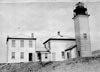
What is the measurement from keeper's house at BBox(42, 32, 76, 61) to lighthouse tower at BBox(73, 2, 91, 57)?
5.30ft

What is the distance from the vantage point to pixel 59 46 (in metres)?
30.3

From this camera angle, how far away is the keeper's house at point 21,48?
1124 inches

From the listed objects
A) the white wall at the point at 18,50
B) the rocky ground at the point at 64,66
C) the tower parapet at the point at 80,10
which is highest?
the tower parapet at the point at 80,10

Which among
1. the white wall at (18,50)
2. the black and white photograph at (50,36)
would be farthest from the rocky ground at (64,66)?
the white wall at (18,50)

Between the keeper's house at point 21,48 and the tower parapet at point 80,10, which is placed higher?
the tower parapet at point 80,10

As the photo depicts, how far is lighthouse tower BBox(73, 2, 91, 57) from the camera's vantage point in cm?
2831

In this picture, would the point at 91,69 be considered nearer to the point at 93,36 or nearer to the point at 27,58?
the point at 93,36

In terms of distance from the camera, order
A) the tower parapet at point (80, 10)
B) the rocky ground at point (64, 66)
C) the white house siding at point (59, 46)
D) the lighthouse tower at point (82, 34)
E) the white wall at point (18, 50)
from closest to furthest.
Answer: the rocky ground at point (64, 66) < the lighthouse tower at point (82, 34) < the white wall at point (18, 50) < the tower parapet at point (80, 10) < the white house siding at point (59, 46)

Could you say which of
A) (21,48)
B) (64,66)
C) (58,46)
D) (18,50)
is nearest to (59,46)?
(58,46)

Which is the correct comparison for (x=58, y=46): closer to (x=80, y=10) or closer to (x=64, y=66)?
(x=80, y=10)

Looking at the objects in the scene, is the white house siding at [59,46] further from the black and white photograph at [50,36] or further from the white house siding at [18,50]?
the white house siding at [18,50]

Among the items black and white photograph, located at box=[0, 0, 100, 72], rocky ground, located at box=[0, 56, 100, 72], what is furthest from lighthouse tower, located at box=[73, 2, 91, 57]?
rocky ground, located at box=[0, 56, 100, 72]

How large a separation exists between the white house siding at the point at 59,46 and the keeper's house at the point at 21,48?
2778 millimetres

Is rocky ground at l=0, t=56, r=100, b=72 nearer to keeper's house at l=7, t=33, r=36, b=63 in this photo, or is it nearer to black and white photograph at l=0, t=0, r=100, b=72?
black and white photograph at l=0, t=0, r=100, b=72
